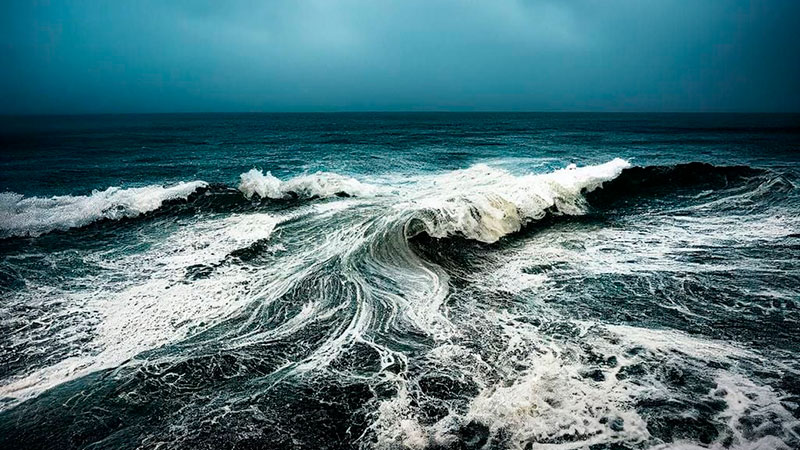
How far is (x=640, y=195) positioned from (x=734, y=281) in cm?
744

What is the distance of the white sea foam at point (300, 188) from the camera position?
1316 centimetres

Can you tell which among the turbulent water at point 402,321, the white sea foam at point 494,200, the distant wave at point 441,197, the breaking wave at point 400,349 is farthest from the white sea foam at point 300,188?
the breaking wave at point 400,349

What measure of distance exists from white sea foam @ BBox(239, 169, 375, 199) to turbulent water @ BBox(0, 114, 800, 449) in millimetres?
737

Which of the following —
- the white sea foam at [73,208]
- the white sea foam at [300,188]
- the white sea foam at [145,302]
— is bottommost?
the white sea foam at [145,302]

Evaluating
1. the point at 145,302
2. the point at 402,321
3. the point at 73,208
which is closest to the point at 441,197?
the point at 402,321

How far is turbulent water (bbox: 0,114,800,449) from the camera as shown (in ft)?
12.4

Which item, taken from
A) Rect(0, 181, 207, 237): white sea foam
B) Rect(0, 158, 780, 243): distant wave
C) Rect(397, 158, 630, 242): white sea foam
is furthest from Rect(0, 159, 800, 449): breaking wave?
Rect(0, 181, 207, 237): white sea foam

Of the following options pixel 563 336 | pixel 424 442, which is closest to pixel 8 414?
pixel 424 442

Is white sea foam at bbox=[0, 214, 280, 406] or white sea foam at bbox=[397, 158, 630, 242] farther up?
white sea foam at bbox=[397, 158, 630, 242]

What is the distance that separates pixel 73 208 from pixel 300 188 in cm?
656

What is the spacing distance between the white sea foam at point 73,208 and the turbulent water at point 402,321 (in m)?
0.08

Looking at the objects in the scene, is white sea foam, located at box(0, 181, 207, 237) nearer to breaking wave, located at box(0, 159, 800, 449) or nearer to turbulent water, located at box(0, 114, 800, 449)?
turbulent water, located at box(0, 114, 800, 449)

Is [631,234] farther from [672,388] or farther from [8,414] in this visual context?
[8,414]

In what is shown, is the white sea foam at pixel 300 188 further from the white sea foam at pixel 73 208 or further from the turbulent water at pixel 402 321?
the white sea foam at pixel 73 208
